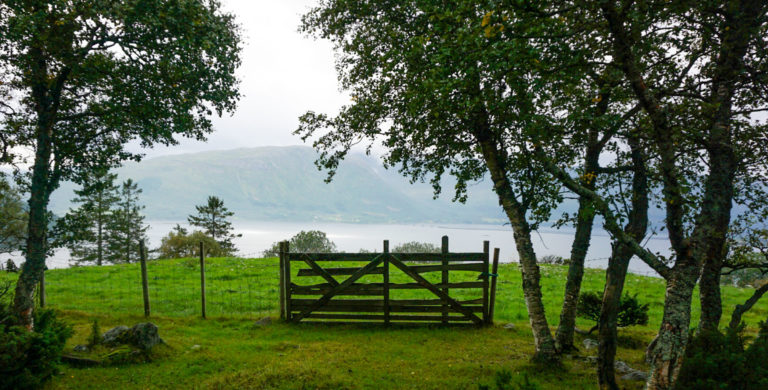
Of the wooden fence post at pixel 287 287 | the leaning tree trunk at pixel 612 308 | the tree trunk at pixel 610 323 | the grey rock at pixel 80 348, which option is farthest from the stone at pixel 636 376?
the grey rock at pixel 80 348

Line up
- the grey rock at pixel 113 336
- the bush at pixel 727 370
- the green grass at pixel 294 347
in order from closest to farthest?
the bush at pixel 727 370
the green grass at pixel 294 347
the grey rock at pixel 113 336

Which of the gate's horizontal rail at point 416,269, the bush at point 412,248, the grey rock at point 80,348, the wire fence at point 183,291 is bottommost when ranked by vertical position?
the bush at point 412,248

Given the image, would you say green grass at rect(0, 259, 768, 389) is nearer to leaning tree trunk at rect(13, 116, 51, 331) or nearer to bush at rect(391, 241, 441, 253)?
leaning tree trunk at rect(13, 116, 51, 331)

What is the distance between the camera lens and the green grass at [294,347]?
26.9 feet

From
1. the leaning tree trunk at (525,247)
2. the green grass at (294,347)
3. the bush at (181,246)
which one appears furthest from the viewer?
the bush at (181,246)

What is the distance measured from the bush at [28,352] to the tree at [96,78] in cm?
251

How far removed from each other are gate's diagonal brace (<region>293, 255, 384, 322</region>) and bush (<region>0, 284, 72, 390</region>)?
6.61m

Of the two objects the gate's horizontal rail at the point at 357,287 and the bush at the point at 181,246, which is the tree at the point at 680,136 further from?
the bush at the point at 181,246

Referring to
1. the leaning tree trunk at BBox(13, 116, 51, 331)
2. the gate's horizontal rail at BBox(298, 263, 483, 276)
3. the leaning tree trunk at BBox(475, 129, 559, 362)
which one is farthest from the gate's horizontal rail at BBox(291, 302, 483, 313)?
the leaning tree trunk at BBox(13, 116, 51, 331)

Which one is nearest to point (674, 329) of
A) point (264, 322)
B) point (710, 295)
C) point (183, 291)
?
point (710, 295)

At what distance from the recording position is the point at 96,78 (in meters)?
10.5

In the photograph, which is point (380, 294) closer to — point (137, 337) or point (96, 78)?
point (137, 337)

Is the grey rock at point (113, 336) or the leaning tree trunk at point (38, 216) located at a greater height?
the leaning tree trunk at point (38, 216)

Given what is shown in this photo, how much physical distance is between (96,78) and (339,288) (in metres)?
9.34
